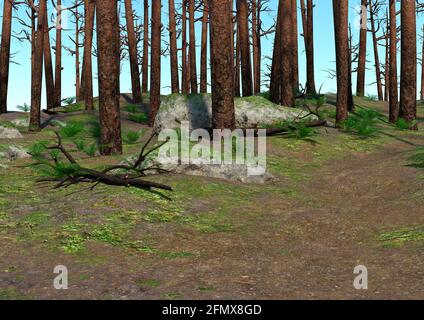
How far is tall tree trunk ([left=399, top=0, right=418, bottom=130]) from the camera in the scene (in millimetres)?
14438

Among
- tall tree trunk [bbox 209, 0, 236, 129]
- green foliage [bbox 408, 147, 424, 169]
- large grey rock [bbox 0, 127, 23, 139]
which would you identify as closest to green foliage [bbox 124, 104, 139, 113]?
large grey rock [bbox 0, 127, 23, 139]

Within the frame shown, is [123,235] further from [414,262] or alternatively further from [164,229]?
[414,262]

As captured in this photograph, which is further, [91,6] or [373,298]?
[91,6]

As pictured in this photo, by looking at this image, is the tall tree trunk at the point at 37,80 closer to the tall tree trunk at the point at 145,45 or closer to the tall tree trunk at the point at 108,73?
the tall tree trunk at the point at 108,73

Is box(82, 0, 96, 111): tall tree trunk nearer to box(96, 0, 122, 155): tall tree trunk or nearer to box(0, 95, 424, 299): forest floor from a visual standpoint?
box(96, 0, 122, 155): tall tree trunk

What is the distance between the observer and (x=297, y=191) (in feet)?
26.9

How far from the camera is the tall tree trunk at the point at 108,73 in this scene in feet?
33.9

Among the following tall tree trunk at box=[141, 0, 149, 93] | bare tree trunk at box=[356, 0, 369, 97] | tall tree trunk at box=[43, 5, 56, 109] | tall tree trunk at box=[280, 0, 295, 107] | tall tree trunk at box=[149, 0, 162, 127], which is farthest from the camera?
tall tree trunk at box=[141, 0, 149, 93]

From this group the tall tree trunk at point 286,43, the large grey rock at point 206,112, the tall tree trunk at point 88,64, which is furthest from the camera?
the tall tree trunk at point 88,64

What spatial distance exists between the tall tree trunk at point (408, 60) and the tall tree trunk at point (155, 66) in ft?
25.1

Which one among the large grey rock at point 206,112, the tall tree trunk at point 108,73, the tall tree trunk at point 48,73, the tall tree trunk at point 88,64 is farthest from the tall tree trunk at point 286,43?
the tall tree trunk at point 48,73

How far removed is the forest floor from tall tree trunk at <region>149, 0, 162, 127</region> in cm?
741

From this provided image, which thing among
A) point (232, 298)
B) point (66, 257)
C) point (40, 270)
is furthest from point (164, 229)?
point (232, 298)

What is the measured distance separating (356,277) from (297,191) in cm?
371
